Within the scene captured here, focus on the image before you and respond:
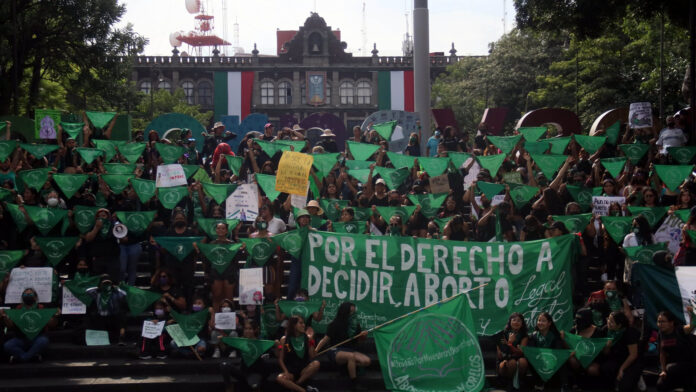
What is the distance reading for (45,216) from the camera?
13719 mm

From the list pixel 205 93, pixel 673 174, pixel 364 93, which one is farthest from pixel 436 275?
pixel 205 93

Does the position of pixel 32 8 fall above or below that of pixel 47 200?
above

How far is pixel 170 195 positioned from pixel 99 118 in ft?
14.8

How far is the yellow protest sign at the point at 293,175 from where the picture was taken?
571 inches

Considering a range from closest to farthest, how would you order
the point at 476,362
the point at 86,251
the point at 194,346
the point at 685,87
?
1. the point at 476,362
2. the point at 194,346
3. the point at 86,251
4. the point at 685,87

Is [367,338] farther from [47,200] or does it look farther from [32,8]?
[32,8]

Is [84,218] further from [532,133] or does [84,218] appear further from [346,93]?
[346,93]

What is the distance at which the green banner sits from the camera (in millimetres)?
11961

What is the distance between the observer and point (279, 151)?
16984mm

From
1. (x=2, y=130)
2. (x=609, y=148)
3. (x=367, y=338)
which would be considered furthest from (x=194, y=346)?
(x=609, y=148)

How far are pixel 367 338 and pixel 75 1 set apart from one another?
700 inches

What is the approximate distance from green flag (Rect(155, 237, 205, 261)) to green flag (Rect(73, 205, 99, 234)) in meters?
1.29

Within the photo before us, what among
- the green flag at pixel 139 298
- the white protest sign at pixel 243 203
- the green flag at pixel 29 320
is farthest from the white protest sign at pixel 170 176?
the green flag at pixel 29 320

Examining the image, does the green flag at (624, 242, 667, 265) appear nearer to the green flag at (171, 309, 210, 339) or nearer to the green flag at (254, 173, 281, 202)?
the green flag at (254, 173, 281, 202)
